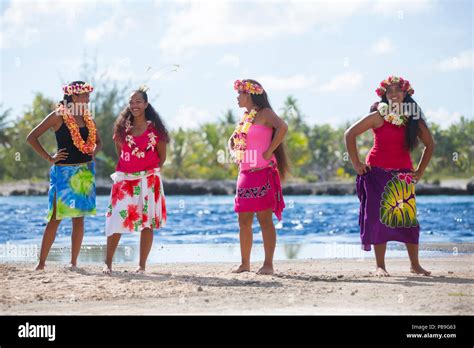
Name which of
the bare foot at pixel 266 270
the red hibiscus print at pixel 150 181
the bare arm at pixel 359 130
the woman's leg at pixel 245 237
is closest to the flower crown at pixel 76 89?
the red hibiscus print at pixel 150 181

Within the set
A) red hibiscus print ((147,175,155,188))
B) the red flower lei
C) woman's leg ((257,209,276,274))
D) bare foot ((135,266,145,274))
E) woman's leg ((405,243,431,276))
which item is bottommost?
bare foot ((135,266,145,274))

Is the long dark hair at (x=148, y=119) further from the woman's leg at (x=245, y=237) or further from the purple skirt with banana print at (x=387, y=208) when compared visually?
the purple skirt with banana print at (x=387, y=208)

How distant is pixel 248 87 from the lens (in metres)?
8.68

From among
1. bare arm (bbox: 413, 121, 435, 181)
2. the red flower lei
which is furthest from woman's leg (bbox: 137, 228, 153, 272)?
bare arm (bbox: 413, 121, 435, 181)

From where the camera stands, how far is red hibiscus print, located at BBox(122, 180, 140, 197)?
8.72 m

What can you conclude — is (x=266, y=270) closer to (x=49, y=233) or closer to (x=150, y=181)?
(x=150, y=181)

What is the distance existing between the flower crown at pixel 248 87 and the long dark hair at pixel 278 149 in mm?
36

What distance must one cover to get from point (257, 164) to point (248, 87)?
73 centimetres

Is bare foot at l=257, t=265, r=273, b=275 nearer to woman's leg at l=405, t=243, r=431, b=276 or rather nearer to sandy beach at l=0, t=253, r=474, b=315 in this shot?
sandy beach at l=0, t=253, r=474, b=315

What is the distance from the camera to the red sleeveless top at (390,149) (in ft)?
27.5

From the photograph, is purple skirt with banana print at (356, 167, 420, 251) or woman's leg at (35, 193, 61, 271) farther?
woman's leg at (35, 193, 61, 271)

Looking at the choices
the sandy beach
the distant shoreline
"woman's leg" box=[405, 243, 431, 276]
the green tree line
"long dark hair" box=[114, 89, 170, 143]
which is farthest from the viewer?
the green tree line

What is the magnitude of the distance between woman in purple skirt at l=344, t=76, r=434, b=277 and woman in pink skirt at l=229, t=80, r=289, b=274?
0.76 metres
